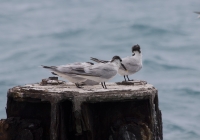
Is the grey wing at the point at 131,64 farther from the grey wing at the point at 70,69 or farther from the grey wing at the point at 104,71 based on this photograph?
the grey wing at the point at 70,69

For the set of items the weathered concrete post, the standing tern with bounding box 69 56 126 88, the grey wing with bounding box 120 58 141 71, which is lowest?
the weathered concrete post

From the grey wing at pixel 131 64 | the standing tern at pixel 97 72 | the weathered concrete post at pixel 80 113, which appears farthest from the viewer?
the grey wing at pixel 131 64

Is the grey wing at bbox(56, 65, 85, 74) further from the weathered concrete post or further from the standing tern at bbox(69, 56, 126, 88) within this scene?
the weathered concrete post

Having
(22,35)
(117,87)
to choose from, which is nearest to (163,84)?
(22,35)

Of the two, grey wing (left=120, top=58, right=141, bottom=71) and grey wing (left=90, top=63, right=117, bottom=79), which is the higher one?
grey wing (left=120, top=58, right=141, bottom=71)

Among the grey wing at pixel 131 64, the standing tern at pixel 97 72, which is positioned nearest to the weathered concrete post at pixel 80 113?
the standing tern at pixel 97 72

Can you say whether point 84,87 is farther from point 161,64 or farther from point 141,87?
point 161,64

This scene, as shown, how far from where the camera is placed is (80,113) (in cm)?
743

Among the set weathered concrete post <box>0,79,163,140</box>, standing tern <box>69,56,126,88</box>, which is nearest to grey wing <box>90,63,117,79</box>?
standing tern <box>69,56,126,88</box>

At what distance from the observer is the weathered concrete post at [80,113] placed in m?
7.47

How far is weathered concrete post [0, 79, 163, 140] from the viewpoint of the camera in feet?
24.5

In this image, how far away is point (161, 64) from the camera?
2347 centimetres

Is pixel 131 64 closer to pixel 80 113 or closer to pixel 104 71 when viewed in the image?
pixel 104 71

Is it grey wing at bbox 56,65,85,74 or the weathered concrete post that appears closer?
the weathered concrete post
